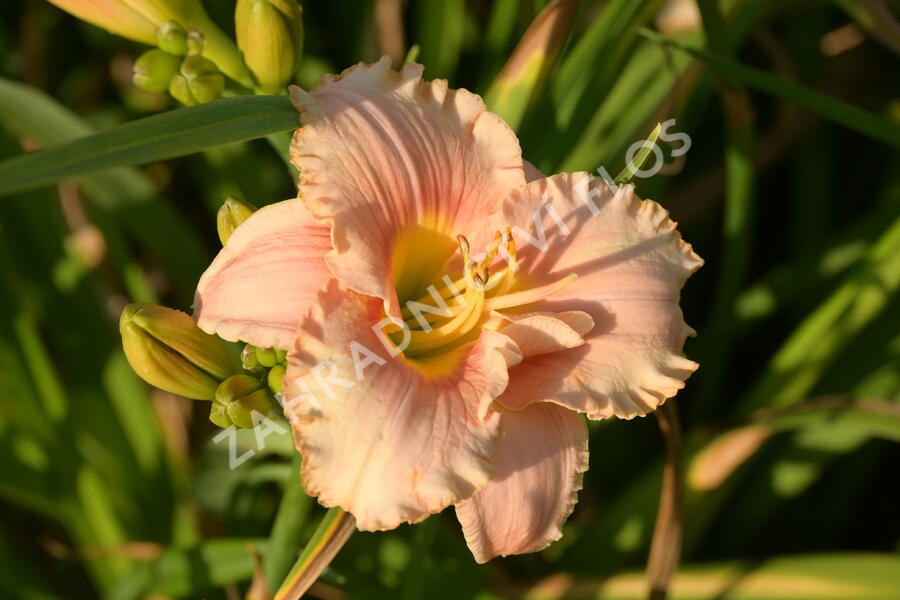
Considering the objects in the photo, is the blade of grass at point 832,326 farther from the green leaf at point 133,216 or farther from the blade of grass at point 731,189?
the green leaf at point 133,216

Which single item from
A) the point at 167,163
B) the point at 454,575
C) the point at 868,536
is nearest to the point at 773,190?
the point at 868,536

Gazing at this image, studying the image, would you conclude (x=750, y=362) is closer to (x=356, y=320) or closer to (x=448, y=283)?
(x=448, y=283)

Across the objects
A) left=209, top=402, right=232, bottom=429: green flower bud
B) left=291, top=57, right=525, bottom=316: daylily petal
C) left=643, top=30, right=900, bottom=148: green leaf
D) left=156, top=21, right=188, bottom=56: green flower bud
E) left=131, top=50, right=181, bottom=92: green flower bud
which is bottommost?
left=209, top=402, right=232, bottom=429: green flower bud

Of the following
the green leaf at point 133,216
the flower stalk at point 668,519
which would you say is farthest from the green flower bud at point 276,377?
the green leaf at point 133,216

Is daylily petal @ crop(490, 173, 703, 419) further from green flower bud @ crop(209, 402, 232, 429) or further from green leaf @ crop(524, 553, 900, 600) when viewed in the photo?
green leaf @ crop(524, 553, 900, 600)

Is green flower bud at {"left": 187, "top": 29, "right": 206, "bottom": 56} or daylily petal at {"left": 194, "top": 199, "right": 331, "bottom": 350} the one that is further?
green flower bud at {"left": 187, "top": 29, "right": 206, "bottom": 56}

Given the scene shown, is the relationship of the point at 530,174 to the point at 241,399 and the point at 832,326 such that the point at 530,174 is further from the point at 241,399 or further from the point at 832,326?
the point at 832,326

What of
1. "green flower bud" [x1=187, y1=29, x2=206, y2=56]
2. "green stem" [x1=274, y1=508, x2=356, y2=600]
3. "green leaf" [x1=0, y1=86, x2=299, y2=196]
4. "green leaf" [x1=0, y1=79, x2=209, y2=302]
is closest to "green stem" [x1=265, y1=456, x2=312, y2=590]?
"green stem" [x1=274, y1=508, x2=356, y2=600]
